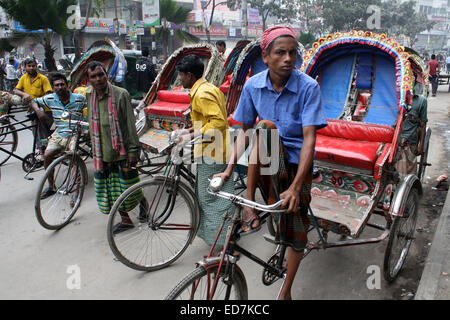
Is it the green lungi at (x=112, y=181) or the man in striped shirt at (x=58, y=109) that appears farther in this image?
the man in striped shirt at (x=58, y=109)

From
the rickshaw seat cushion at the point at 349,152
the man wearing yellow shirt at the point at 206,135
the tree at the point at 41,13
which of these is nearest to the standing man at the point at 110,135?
the man wearing yellow shirt at the point at 206,135

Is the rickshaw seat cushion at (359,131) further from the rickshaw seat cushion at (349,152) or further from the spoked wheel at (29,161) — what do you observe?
the spoked wheel at (29,161)

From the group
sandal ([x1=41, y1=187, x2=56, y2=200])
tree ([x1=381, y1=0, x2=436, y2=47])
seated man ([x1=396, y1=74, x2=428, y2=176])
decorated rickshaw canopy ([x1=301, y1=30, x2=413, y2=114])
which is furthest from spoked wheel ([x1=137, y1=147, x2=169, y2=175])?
tree ([x1=381, y1=0, x2=436, y2=47])

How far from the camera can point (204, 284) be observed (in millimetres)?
1901

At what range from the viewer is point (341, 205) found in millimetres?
3057

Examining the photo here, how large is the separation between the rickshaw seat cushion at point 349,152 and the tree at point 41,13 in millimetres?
8416

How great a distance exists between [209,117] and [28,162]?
144 inches

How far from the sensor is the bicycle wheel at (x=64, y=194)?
12.3 ft

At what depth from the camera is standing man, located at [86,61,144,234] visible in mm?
3303

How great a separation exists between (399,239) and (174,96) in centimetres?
346

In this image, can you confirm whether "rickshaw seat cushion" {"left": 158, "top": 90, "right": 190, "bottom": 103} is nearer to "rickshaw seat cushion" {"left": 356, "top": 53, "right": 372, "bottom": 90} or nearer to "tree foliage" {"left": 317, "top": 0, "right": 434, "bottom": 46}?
"rickshaw seat cushion" {"left": 356, "top": 53, "right": 372, "bottom": 90}

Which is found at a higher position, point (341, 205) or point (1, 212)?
point (341, 205)

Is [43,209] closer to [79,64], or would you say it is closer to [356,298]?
[79,64]
